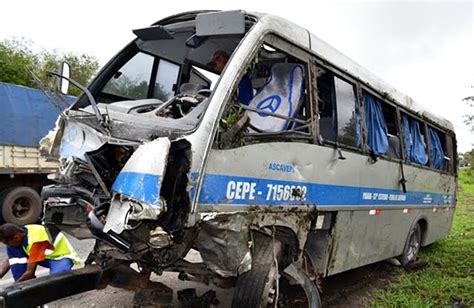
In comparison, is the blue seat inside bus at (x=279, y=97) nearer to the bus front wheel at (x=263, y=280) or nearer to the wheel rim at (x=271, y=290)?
the bus front wheel at (x=263, y=280)

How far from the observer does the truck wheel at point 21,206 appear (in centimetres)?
843

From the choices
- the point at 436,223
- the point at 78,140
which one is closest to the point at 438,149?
the point at 436,223

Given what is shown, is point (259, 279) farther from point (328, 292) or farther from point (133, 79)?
point (133, 79)

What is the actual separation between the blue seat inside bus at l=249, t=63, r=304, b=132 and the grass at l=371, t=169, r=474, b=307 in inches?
105

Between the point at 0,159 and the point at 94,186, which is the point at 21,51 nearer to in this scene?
the point at 0,159

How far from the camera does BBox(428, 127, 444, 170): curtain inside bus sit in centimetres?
743

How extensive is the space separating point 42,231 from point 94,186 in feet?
3.56

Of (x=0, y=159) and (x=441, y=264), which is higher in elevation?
(x=0, y=159)

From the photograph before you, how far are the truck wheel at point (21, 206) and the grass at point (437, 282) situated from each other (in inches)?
261

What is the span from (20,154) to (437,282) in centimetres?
753

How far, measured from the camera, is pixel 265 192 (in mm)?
3465

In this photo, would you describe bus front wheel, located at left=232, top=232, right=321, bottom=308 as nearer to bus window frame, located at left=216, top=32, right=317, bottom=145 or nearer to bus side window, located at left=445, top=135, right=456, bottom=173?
bus window frame, located at left=216, top=32, right=317, bottom=145

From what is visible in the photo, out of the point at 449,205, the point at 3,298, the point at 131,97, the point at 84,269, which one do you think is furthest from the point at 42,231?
the point at 449,205

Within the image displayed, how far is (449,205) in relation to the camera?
8.55 m
